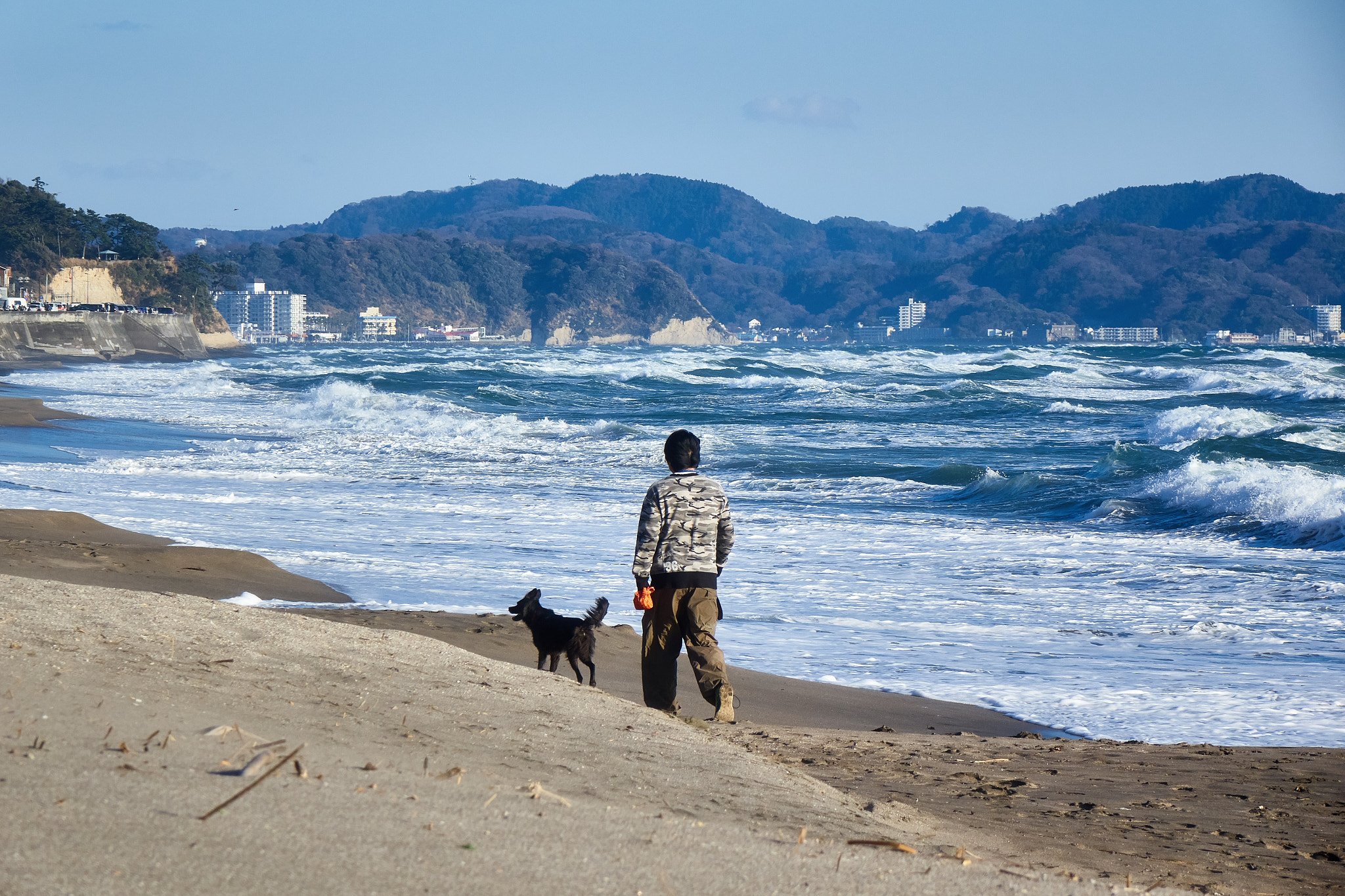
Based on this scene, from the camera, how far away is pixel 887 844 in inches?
122

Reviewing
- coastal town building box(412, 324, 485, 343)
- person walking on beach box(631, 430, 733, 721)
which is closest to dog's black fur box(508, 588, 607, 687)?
person walking on beach box(631, 430, 733, 721)

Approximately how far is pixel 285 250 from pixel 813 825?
203104 millimetres

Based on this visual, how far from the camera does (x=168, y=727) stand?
3.17 meters

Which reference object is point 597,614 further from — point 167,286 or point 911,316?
point 911,316

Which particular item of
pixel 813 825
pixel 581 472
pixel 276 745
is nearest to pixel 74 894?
pixel 276 745

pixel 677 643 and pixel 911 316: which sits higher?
pixel 911 316

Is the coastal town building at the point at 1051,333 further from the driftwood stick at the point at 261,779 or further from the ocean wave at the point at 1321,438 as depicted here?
the driftwood stick at the point at 261,779

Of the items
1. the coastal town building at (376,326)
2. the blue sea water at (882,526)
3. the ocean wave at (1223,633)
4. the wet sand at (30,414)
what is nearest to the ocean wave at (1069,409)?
the blue sea water at (882,526)

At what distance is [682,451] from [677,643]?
0.91 meters

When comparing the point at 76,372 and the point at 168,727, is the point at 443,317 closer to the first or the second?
the point at 76,372

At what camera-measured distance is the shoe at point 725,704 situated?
17.4ft

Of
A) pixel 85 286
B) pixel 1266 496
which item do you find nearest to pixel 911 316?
pixel 85 286

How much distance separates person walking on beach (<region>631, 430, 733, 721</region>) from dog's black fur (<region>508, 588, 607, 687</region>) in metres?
0.66

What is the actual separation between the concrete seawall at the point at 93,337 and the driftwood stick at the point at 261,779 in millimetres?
70689
